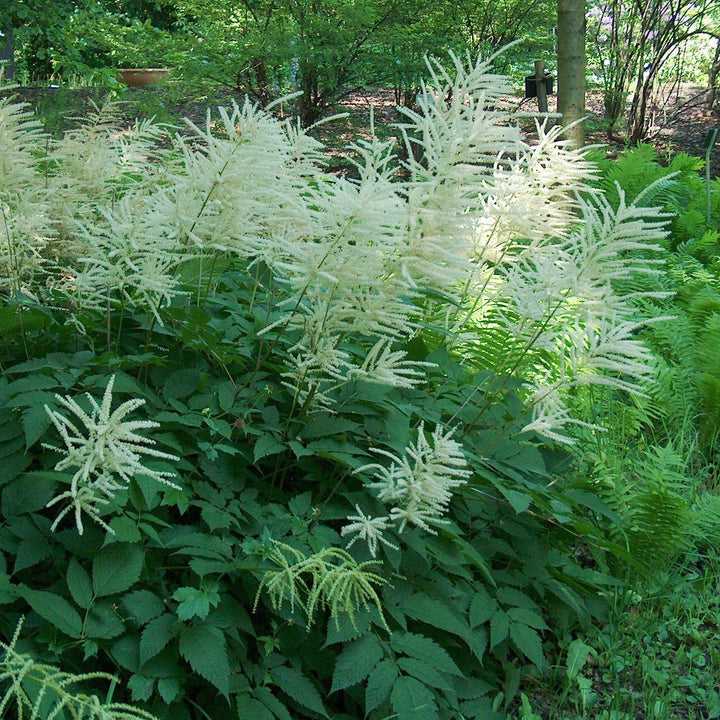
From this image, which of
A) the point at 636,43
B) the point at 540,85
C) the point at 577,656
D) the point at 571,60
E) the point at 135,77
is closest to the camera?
the point at 577,656

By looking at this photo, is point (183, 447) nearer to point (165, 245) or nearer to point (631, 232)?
point (165, 245)

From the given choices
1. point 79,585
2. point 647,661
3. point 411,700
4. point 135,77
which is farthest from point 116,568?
point 135,77

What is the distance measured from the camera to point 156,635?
1899 millimetres

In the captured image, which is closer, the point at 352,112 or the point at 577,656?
the point at 577,656

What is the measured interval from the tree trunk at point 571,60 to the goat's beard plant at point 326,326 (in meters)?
3.77

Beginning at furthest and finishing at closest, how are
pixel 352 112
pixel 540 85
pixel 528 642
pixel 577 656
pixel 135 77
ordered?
pixel 135 77
pixel 352 112
pixel 540 85
pixel 577 656
pixel 528 642

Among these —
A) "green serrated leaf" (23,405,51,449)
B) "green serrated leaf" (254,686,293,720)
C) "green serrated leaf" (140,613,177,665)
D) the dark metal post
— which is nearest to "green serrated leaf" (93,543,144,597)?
"green serrated leaf" (140,613,177,665)

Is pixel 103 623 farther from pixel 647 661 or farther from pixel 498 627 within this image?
pixel 647 661

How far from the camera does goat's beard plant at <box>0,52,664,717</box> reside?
206 cm

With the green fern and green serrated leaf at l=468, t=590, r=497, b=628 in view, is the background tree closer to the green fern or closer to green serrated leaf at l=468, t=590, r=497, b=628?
green serrated leaf at l=468, t=590, r=497, b=628

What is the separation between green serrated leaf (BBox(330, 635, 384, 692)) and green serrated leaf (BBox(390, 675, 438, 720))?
0.30 feet

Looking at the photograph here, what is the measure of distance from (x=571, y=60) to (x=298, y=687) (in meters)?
5.67

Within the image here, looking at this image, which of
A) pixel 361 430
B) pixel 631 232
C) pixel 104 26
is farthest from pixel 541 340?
pixel 104 26

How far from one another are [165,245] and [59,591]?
0.96 m
